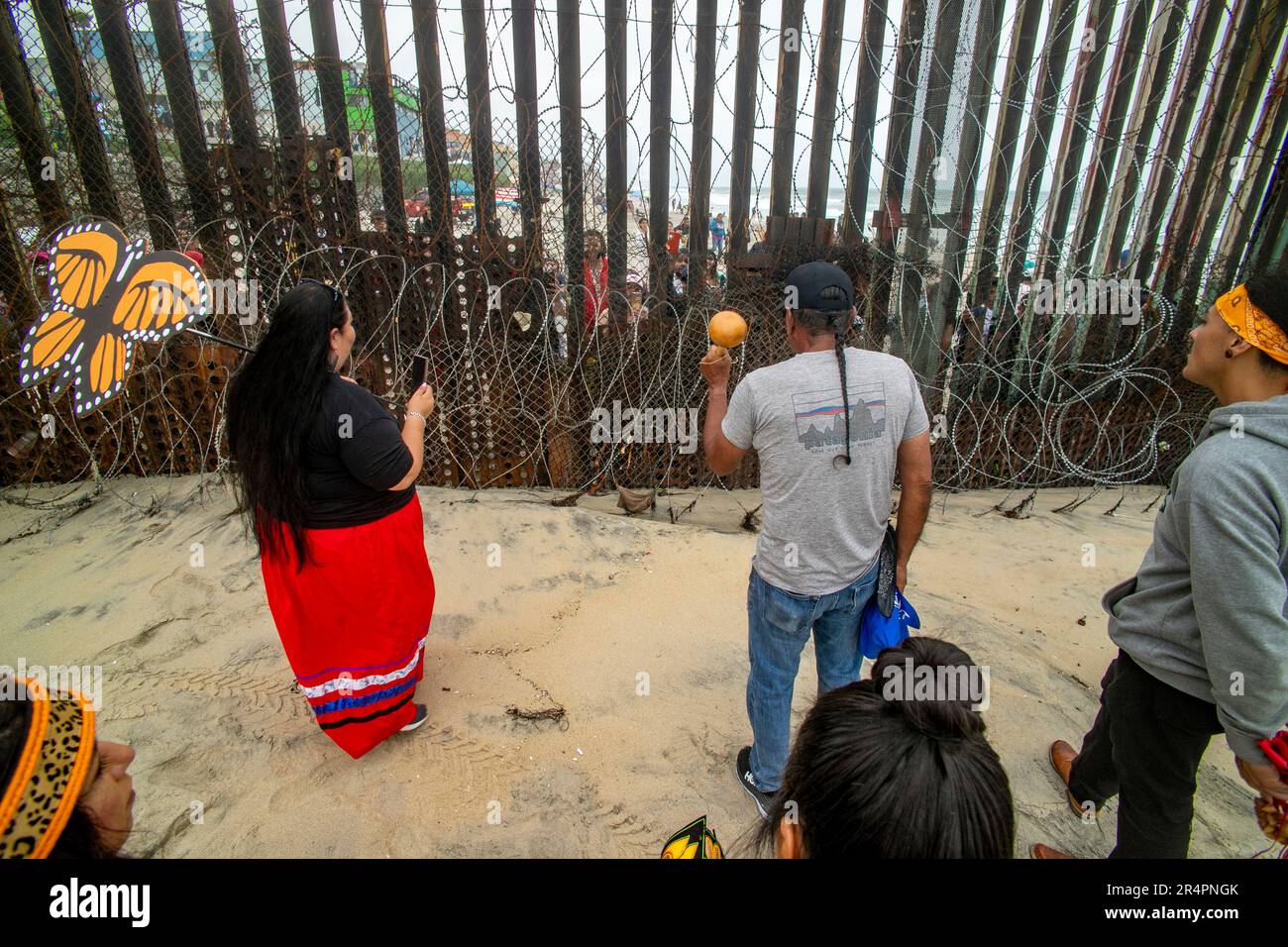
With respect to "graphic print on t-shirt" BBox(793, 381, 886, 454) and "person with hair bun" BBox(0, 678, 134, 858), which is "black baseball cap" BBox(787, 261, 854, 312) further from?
"person with hair bun" BBox(0, 678, 134, 858)

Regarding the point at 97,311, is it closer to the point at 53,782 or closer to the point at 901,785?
the point at 53,782

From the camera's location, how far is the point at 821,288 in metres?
1.84

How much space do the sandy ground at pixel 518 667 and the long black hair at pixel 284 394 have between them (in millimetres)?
1225

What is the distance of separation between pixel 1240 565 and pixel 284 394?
2.58 metres

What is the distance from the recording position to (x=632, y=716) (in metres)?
2.84

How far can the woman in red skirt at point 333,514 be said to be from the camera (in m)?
1.99

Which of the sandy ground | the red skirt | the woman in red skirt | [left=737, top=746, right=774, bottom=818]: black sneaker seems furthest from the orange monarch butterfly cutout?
[left=737, top=746, right=774, bottom=818]: black sneaker

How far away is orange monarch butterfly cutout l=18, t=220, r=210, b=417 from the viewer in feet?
6.26

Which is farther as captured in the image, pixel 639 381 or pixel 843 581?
pixel 639 381

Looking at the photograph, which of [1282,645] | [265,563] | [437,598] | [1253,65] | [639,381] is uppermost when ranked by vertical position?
[1253,65]

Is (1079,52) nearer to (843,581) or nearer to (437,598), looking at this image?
(843,581)

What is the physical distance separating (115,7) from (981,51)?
625 centimetres

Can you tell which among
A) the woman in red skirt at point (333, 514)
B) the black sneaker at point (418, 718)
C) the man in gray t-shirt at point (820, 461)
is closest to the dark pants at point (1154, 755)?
the man in gray t-shirt at point (820, 461)

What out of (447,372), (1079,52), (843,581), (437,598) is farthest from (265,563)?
(1079,52)
